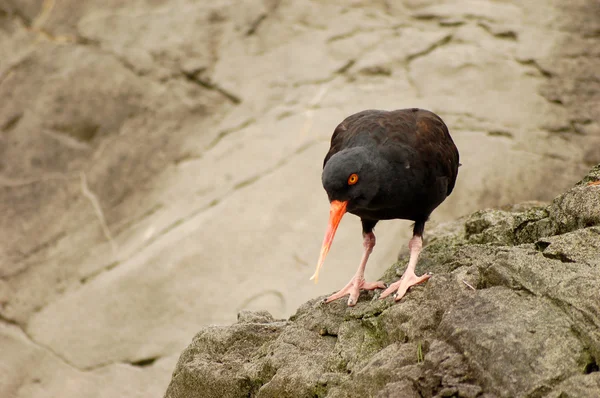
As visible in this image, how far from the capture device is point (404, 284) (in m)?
3.98

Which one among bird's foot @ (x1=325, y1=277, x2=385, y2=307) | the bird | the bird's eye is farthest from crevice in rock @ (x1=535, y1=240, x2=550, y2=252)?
bird's foot @ (x1=325, y1=277, x2=385, y2=307)

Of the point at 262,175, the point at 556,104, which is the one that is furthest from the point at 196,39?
the point at 556,104

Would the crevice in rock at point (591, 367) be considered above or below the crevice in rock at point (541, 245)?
above

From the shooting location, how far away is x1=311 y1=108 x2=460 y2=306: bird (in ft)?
13.2

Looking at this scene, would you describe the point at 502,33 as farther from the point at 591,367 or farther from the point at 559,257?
the point at 591,367

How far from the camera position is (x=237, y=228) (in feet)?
28.7

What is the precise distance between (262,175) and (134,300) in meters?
2.16

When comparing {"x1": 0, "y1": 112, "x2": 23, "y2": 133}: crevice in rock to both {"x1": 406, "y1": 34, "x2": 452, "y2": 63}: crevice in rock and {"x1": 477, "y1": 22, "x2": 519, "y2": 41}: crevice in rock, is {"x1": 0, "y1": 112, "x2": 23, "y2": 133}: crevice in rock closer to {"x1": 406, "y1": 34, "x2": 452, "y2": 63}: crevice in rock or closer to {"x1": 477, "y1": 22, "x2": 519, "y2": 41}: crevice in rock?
{"x1": 406, "y1": 34, "x2": 452, "y2": 63}: crevice in rock

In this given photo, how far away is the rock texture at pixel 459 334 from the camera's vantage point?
2928 mm

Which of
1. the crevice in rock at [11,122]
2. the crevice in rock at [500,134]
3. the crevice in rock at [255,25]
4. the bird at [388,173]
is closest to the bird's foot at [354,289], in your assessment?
the bird at [388,173]

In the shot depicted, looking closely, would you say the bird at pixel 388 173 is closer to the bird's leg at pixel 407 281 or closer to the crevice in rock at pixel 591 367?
the bird's leg at pixel 407 281

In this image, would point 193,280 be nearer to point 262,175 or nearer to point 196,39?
point 262,175

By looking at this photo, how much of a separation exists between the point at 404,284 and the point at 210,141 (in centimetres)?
616

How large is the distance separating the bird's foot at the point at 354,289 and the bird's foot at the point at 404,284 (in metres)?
0.23
